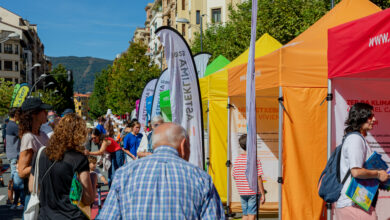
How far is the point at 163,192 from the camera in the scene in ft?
8.26

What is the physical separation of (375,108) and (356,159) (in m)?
2.15

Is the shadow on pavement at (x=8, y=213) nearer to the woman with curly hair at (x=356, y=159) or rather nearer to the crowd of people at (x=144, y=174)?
the crowd of people at (x=144, y=174)

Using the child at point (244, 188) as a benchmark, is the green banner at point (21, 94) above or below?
above

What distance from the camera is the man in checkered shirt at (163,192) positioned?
8.25ft

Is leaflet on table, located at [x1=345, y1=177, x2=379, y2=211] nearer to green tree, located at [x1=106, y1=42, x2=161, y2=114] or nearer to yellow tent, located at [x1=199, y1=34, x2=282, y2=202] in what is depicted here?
yellow tent, located at [x1=199, y1=34, x2=282, y2=202]

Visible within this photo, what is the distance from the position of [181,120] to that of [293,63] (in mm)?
1809

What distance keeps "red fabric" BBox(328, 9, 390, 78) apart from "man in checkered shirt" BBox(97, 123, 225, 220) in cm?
250

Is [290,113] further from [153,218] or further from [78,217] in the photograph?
[153,218]

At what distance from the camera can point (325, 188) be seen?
174 inches

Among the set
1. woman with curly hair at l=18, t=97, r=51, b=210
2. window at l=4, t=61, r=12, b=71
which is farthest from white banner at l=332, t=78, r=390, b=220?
window at l=4, t=61, r=12, b=71

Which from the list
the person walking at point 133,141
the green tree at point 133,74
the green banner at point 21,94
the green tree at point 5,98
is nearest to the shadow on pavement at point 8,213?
the person walking at point 133,141

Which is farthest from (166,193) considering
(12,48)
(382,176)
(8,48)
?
(12,48)

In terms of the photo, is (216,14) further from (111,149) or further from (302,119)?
(302,119)

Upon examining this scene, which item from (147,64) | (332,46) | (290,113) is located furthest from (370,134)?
(147,64)
